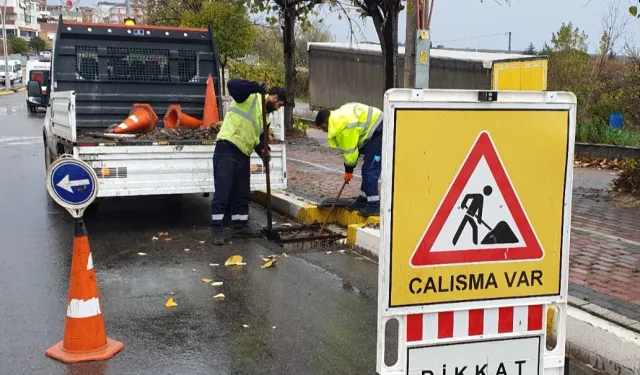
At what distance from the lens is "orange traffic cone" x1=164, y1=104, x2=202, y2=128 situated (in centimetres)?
945

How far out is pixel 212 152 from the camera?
812 centimetres

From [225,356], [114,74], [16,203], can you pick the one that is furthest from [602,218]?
[16,203]

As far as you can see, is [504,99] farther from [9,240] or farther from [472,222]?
[9,240]

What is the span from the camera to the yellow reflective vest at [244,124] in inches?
305

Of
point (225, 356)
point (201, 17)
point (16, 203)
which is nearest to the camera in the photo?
point (225, 356)

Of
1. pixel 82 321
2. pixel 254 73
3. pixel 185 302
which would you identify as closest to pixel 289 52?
pixel 254 73

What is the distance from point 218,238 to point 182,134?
1.69 m

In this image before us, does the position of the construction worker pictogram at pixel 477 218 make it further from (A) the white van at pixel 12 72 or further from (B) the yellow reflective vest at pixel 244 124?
(A) the white van at pixel 12 72

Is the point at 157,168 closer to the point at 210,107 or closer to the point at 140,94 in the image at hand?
the point at 210,107

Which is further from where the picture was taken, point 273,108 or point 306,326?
point 273,108

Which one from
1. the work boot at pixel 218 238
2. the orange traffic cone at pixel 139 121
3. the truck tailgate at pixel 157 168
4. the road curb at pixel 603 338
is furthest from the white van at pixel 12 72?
the road curb at pixel 603 338

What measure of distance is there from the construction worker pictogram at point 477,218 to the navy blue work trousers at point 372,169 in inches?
195

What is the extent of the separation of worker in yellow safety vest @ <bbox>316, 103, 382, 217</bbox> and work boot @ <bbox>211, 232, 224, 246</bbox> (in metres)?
1.56

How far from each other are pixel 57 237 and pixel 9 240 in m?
0.50
